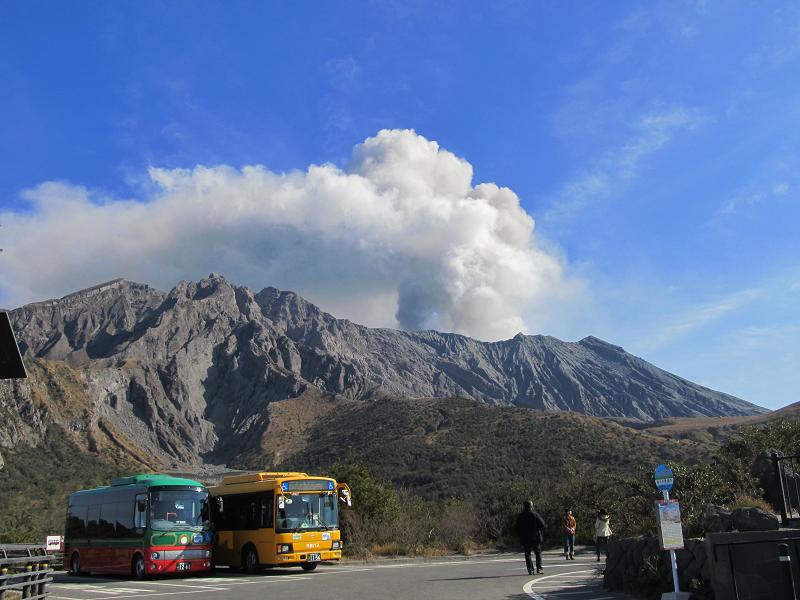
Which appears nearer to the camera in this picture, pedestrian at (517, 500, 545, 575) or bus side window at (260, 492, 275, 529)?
pedestrian at (517, 500, 545, 575)

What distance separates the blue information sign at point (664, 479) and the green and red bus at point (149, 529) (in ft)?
46.7

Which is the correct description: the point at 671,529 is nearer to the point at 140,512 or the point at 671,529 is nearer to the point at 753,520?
the point at 753,520

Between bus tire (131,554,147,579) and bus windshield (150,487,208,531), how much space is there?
40.3 inches

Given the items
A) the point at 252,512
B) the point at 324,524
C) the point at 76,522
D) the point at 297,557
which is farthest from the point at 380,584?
the point at 76,522

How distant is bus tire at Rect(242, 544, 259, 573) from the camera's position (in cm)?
2127

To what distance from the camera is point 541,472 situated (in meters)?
66.2

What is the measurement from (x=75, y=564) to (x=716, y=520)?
2083 centimetres

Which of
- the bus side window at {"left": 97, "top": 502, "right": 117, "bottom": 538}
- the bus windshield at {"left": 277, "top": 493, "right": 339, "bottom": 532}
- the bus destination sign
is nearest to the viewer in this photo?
the bus windshield at {"left": 277, "top": 493, "right": 339, "bottom": 532}

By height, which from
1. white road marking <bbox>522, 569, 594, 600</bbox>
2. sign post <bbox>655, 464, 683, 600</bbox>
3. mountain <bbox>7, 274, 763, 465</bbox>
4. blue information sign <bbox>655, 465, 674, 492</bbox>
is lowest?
white road marking <bbox>522, 569, 594, 600</bbox>

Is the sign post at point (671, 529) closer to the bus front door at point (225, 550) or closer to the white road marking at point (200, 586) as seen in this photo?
the white road marking at point (200, 586)

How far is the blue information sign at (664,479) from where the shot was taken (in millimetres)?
12438

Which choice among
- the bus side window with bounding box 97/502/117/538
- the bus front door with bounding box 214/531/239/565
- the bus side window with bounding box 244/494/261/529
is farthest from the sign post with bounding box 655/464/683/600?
the bus side window with bounding box 97/502/117/538

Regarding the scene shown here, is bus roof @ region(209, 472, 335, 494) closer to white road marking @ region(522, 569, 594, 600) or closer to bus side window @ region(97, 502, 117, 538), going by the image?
bus side window @ region(97, 502, 117, 538)

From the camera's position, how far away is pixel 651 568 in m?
13.0
